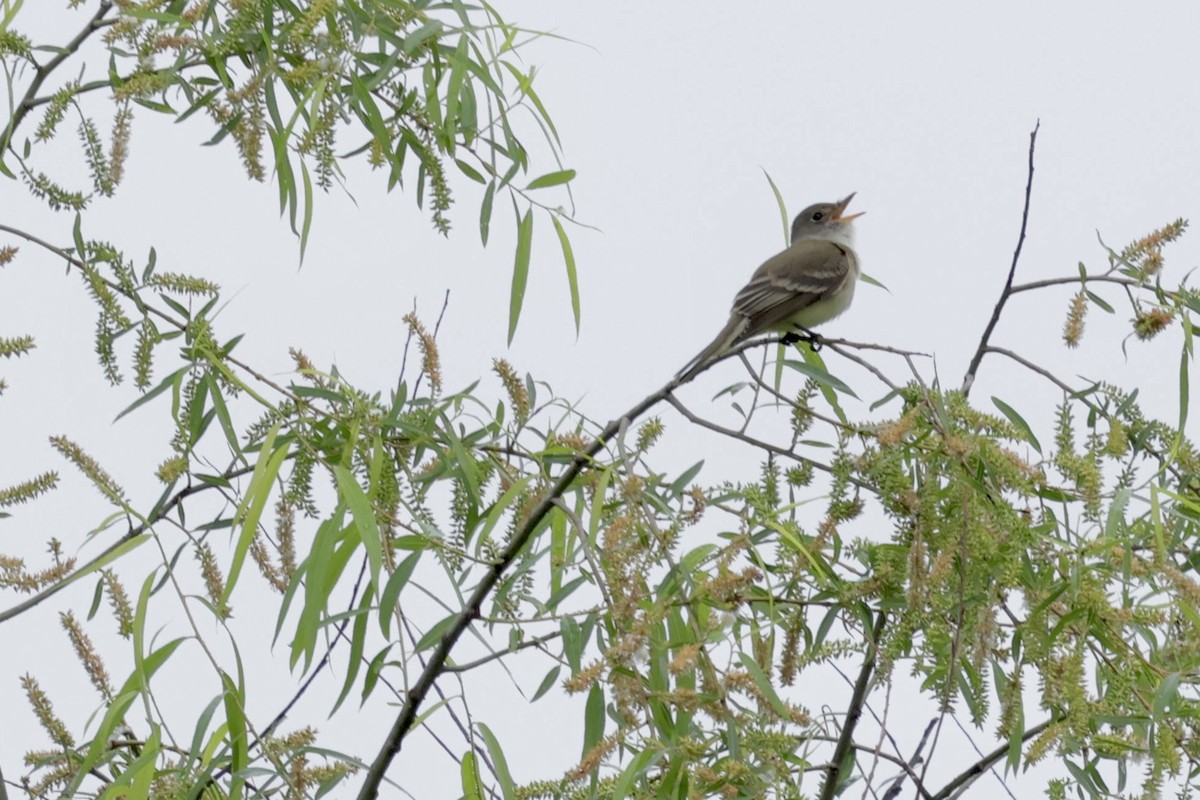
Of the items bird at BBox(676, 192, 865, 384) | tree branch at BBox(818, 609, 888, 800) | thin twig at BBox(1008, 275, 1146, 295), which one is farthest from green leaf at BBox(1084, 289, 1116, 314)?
bird at BBox(676, 192, 865, 384)

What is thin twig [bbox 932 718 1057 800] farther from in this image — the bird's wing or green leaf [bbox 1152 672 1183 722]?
the bird's wing

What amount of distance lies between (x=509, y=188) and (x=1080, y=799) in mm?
1205

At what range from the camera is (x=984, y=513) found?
1765 millimetres

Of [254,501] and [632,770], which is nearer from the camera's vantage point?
[632,770]

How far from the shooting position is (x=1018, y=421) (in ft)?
6.77

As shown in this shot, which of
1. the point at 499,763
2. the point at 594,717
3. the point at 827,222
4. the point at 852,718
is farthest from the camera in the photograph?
the point at 827,222

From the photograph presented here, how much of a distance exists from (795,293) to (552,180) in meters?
2.59

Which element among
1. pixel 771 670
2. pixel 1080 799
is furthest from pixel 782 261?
pixel 771 670

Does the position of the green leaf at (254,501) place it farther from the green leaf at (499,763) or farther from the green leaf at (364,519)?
the green leaf at (499,763)

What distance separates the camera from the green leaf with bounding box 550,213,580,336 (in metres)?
2.21

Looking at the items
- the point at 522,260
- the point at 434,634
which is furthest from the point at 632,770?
the point at 522,260

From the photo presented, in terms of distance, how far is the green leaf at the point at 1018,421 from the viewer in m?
1.95

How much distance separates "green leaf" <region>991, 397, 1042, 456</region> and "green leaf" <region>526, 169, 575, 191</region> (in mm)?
→ 653

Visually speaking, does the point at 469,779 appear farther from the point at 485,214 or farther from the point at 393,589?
the point at 485,214
